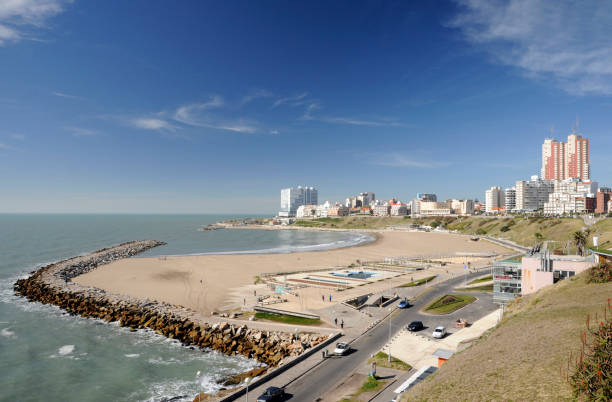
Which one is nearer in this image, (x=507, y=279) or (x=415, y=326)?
(x=415, y=326)

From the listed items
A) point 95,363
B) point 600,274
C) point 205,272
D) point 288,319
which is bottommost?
point 95,363

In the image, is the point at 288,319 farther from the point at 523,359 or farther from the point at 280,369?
the point at 523,359

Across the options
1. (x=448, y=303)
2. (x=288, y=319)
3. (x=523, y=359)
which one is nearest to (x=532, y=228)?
(x=448, y=303)

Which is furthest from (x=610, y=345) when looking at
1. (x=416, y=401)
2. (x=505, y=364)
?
(x=416, y=401)

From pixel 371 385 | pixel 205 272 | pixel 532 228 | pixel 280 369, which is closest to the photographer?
pixel 371 385

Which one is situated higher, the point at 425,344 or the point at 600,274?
the point at 600,274

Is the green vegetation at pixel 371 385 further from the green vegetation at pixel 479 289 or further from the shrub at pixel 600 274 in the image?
the green vegetation at pixel 479 289

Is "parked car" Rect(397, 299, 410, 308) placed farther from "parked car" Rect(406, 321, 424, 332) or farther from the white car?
the white car

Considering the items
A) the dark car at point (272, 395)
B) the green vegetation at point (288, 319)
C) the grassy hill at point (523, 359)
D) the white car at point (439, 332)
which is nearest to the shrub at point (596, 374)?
the grassy hill at point (523, 359)
